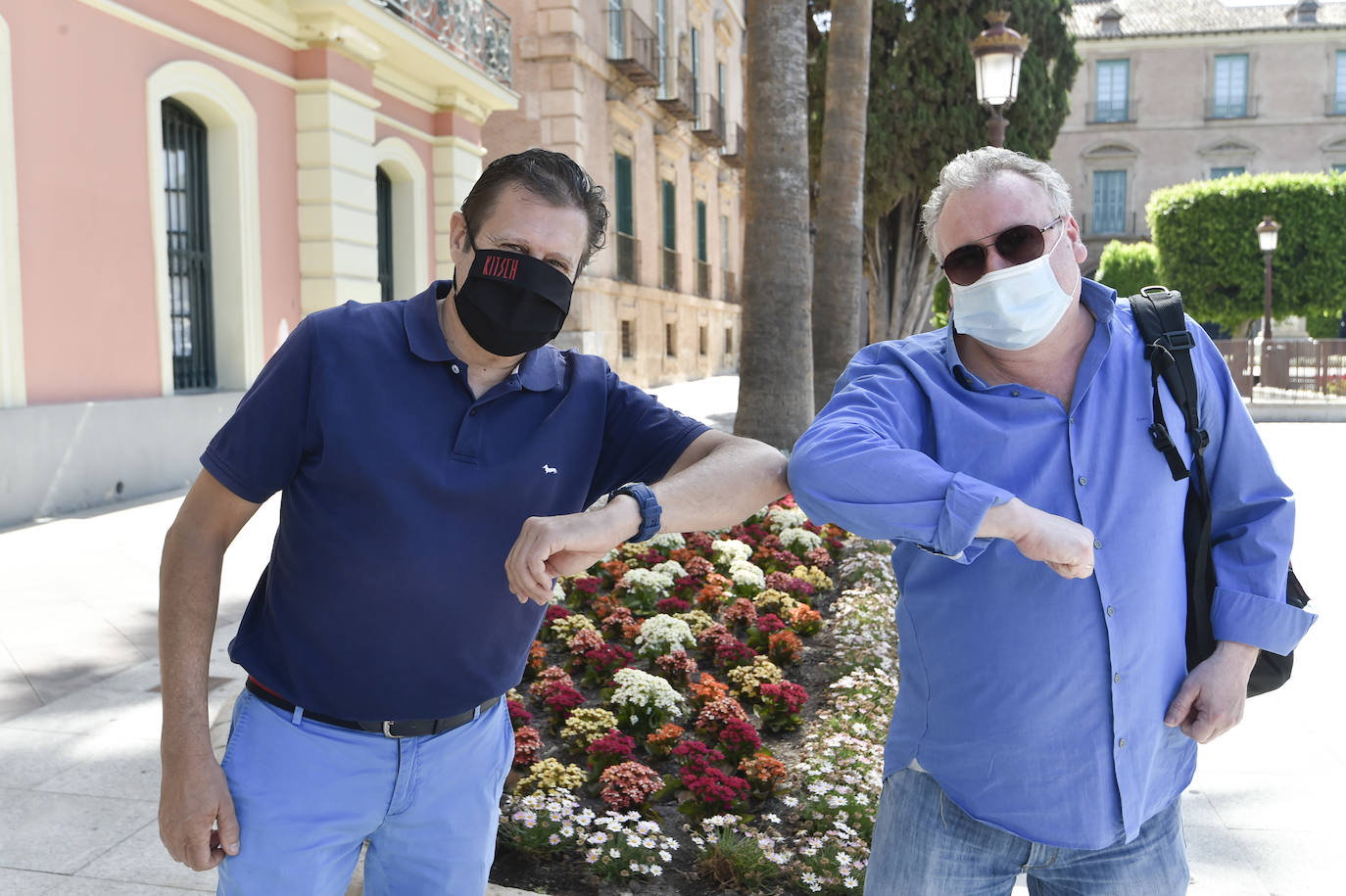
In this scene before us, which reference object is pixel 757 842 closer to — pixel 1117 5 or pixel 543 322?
pixel 543 322

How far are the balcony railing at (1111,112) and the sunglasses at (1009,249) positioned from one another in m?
49.7

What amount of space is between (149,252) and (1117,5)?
155 feet

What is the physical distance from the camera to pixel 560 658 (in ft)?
15.8

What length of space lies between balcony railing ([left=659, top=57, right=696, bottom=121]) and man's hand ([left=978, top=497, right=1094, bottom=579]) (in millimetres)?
25253

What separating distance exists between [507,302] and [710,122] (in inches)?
1166

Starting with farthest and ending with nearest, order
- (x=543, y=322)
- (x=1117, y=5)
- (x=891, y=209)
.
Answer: (x=1117, y=5) → (x=891, y=209) → (x=543, y=322)

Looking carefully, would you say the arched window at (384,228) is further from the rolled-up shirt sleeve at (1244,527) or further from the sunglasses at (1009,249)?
the rolled-up shirt sleeve at (1244,527)

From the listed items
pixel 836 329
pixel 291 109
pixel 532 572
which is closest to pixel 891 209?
pixel 836 329

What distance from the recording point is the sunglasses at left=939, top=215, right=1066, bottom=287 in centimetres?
191

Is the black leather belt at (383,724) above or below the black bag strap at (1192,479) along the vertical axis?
below

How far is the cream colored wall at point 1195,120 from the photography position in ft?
148

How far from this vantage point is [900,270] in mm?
18656

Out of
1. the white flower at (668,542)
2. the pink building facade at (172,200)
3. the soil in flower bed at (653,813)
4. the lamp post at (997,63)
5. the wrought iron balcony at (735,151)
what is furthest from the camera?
the wrought iron balcony at (735,151)

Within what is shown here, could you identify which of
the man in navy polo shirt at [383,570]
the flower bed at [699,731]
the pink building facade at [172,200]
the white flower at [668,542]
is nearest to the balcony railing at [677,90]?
the pink building facade at [172,200]
